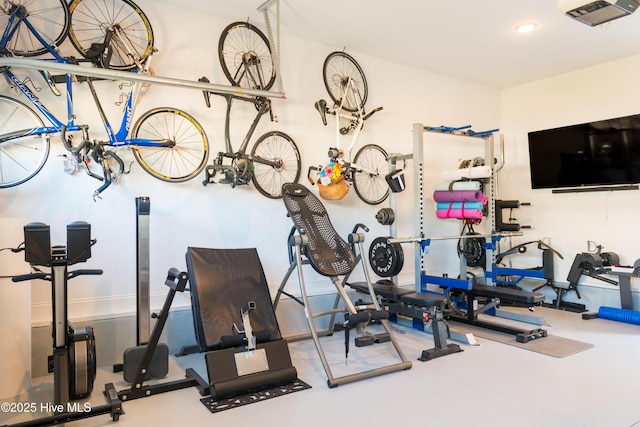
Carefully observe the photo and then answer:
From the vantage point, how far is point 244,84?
448 cm

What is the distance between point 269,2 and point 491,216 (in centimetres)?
381

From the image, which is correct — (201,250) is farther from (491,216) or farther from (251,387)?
(491,216)

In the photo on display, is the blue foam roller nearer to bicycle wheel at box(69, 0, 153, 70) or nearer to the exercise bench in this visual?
the exercise bench

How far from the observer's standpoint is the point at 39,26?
349 cm

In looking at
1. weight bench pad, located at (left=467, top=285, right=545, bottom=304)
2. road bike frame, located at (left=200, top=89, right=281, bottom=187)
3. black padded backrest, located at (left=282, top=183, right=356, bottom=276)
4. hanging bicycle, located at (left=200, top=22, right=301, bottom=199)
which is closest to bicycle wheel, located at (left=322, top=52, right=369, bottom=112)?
hanging bicycle, located at (left=200, top=22, right=301, bottom=199)

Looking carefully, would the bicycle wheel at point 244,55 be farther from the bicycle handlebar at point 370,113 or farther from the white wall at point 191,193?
the bicycle handlebar at point 370,113

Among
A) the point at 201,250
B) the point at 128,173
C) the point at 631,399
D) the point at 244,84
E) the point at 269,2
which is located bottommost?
the point at 631,399

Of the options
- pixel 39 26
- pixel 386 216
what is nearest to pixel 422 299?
pixel 386 216

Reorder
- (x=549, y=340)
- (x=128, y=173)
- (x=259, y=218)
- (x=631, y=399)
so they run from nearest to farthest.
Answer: (x=631, y=399)
(x=128, y=173)
(x=549, y=340)
(x=259, y=218)

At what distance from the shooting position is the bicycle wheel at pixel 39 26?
3.39 m

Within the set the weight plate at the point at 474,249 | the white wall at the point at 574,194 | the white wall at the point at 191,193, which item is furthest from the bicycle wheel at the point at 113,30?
the white wall at the point at 574,194

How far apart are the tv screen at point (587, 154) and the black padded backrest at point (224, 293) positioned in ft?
14.4

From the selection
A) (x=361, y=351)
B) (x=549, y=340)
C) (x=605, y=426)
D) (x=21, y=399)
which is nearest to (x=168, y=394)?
(x=21, y=399)

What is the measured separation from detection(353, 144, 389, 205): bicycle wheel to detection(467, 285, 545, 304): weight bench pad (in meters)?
1.60
